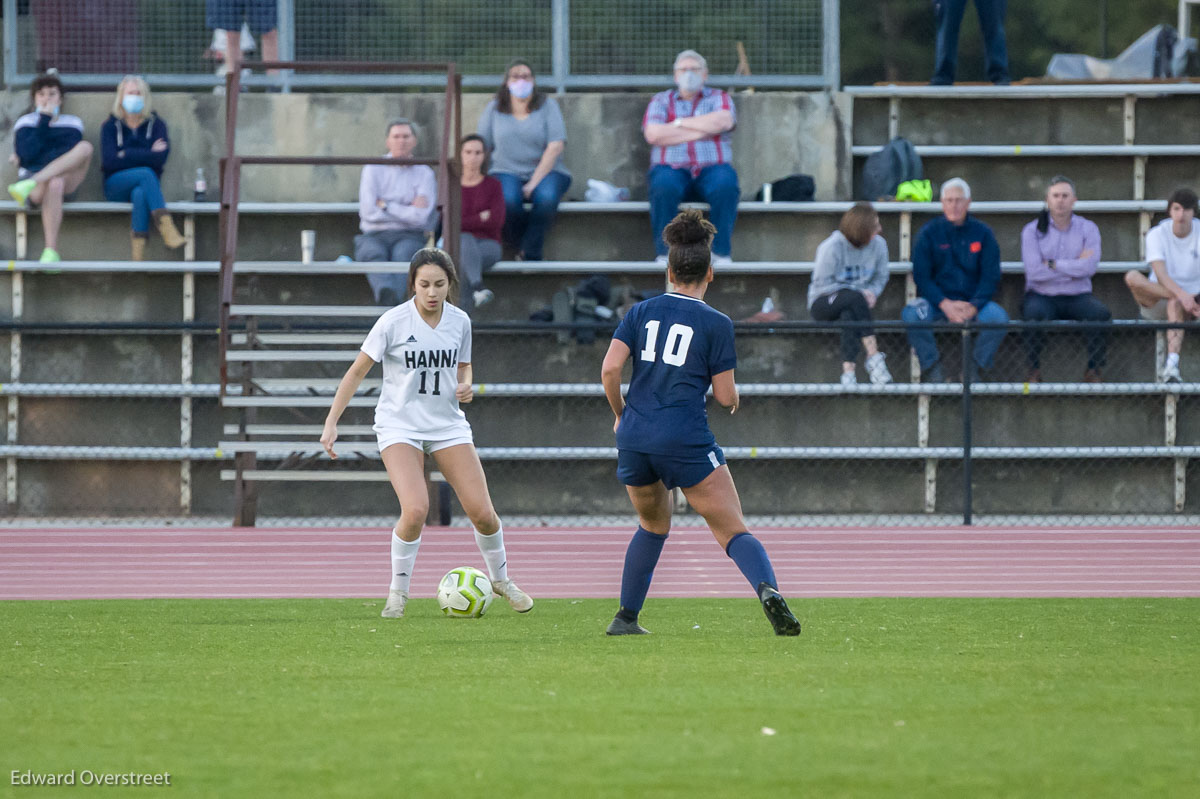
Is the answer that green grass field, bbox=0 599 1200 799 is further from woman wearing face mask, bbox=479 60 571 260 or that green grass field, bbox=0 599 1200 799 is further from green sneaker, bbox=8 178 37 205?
green sneaker, bbox=8 178 37 205

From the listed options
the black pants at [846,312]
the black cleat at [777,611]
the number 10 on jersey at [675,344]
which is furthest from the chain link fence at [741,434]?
the number 10 on jersey at [675,344]

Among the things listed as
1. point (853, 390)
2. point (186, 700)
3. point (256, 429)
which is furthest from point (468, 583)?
point (853, 390)

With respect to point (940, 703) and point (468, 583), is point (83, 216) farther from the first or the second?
point (940, 703)

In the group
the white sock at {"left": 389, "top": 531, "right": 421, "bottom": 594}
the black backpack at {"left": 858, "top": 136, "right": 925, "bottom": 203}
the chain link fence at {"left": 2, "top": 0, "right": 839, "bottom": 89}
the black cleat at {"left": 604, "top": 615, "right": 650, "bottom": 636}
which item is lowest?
the black cleat at {"left": 604, "top": 615, "right": 650, "bottom": 636}

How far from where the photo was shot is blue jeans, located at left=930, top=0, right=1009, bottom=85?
1554cm

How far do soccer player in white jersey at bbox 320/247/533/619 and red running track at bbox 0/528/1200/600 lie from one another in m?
1.37

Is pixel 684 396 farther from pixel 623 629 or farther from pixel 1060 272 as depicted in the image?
pixel 1060 272

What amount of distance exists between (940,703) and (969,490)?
829 centimetres

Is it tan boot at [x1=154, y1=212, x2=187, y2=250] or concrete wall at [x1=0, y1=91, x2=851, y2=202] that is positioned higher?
concrete wall at [x1=0, y1=91, x2=851, y2=202]

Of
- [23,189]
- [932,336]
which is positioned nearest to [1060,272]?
[932,336]

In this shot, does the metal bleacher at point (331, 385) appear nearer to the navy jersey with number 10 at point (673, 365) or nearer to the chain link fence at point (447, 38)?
the chain link fence at point (447, 38)

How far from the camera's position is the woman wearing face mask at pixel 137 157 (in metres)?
14.4

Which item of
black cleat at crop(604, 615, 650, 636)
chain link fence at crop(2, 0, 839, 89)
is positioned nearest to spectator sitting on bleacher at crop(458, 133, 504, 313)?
chain link fence at crop(2, 0, 839, 89)

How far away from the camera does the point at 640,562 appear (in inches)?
267
